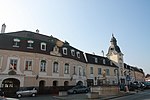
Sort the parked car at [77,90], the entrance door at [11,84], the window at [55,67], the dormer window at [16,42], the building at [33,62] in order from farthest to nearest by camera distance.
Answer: the window at [55,67] → the parked car at [77,90] → the dormer window at [16,42] → the building at [33,62] → the entrance door at [11,84]

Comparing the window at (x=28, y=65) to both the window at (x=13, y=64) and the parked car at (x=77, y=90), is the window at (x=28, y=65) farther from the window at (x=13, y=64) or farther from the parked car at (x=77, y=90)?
the parked car at (x=77, y=90)

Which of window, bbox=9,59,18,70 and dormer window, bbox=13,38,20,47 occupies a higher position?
dormer window, bbox=13,38,20,47

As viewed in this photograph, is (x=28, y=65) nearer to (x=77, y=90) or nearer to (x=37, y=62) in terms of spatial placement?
(x=37, y=62)

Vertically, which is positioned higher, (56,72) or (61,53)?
(61,53)

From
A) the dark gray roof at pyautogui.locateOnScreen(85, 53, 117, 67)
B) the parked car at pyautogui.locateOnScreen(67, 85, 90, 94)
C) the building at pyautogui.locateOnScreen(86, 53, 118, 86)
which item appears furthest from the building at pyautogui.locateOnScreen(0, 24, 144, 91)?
the dark gray roof at pyautogui.locateOnScreen(85, 53, 117, 67)

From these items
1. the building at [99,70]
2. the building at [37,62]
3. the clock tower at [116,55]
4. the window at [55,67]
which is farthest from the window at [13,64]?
the clock tower at [116,55]

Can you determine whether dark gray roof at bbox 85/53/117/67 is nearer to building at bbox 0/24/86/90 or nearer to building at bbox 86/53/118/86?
building at bbox 86/53/118/86

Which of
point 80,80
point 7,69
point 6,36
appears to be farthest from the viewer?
point 80,80

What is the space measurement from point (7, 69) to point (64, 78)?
1161 cm

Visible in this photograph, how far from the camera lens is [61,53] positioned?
35.0 m

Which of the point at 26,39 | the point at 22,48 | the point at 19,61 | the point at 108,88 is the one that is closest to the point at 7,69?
the point at 19,61

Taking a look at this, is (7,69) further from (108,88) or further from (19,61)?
(108,88)

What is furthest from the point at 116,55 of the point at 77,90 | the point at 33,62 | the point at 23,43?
the point at 23,43

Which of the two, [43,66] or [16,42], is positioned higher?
[16,42]
